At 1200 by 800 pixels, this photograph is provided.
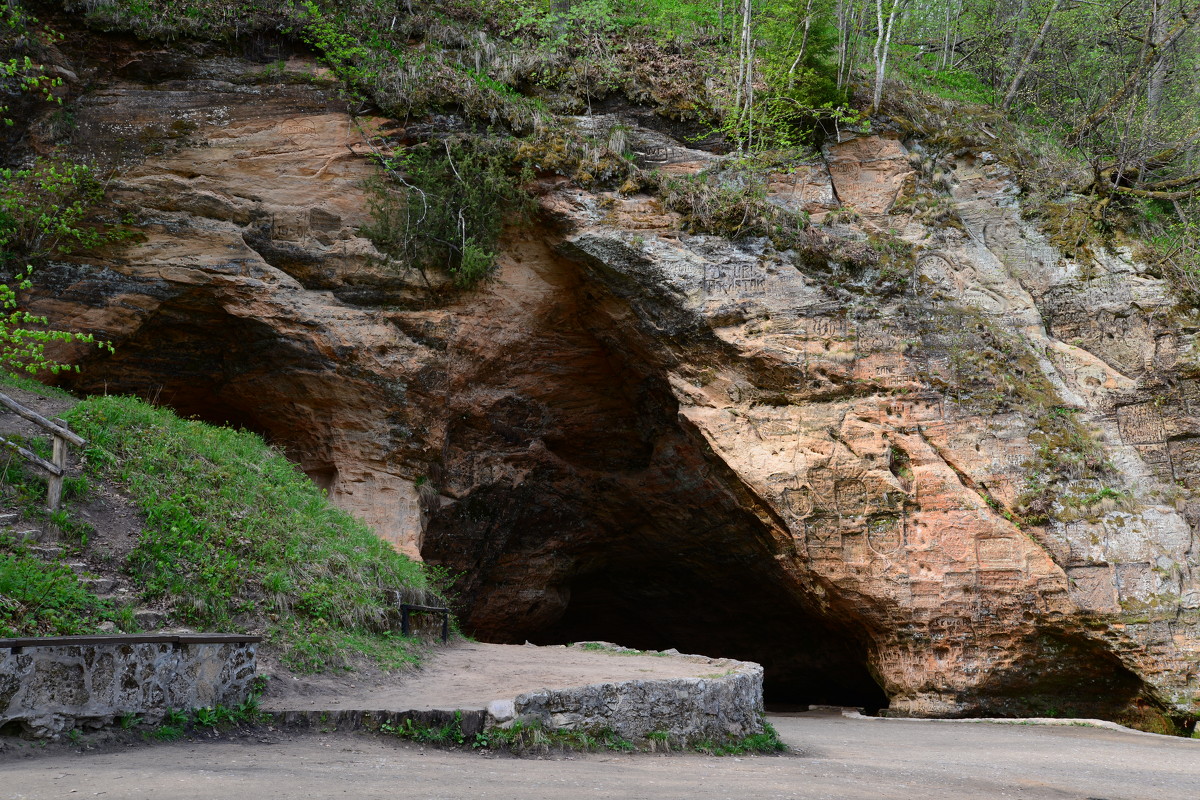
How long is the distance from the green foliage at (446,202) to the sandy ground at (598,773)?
A: 886 centimetres

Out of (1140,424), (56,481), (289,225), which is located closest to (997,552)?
(1140,424)

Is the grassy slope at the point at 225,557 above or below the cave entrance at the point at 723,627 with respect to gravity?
above

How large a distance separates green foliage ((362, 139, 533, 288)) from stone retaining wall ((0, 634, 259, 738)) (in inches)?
327

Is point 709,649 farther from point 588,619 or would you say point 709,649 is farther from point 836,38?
point 836,38

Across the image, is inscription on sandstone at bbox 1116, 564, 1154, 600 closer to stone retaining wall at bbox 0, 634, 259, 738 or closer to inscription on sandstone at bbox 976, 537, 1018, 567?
inscription on sandstone at bbox 976, 537, 1018, 567

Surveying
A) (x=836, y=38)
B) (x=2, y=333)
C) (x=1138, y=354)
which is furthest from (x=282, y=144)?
(x=1138, y=354)

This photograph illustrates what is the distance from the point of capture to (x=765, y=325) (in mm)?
12039

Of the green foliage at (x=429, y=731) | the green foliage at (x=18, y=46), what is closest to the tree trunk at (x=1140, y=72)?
the green foliage at (x=429, y=731)

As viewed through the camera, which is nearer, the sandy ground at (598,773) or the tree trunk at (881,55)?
the sandy ground at (598,773)

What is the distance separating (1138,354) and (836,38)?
7.16 m

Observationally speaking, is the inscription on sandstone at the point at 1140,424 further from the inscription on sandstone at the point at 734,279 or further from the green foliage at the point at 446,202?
the green foliage at the point at 446,202

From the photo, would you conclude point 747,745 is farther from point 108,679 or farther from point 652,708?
point 108,679

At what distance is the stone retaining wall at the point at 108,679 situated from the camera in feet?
15.1

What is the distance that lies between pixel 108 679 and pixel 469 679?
3.27m
